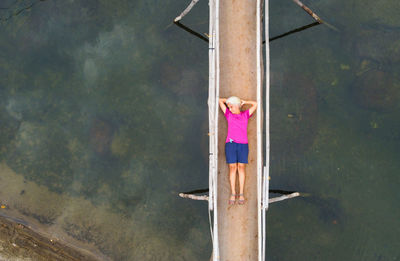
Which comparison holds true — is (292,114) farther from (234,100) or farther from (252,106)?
(234,100)

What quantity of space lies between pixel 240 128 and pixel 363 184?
3.34 m

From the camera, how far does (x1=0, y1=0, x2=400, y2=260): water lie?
6699 millimetres

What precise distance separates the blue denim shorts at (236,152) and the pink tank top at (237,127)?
8cm

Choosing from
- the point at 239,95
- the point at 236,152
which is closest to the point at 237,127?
the point at 236,152

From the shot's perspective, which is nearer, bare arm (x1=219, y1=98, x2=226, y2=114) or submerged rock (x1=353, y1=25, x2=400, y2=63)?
bare arm (x1=219, y1=98, x2=226, y2=114)

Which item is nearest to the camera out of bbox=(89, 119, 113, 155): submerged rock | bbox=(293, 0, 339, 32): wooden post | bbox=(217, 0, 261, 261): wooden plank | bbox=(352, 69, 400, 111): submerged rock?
bbox=(217, 0, 261, 261): wooden plank

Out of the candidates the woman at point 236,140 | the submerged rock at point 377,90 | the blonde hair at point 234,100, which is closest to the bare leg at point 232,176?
the woman at point 236,140

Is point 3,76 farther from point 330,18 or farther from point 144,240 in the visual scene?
point 330,18

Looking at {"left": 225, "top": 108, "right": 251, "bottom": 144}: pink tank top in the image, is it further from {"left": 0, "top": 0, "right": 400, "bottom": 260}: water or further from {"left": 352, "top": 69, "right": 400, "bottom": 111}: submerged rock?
{"left": 352, "top": 69, "right": 400, "bottom": 111}: submerged rock

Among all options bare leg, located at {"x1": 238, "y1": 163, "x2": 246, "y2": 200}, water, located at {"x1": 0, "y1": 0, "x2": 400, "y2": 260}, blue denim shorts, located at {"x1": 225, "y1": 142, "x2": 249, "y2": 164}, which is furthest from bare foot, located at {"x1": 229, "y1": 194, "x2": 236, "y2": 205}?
water, located at {"x1": 0, "y1": 0, "x2": 400, "y2": 260}

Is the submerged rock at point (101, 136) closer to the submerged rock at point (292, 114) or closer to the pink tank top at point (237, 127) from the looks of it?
the pink tank top at point (237, 127)

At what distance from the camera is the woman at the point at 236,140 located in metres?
5.69

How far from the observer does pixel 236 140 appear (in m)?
5.70

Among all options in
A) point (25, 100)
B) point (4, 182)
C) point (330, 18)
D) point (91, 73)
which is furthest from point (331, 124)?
point (4, 182)
